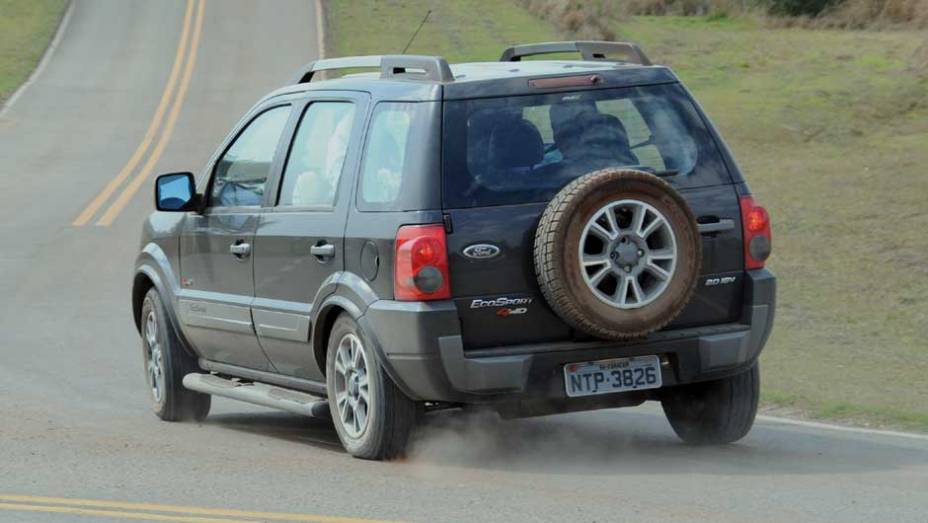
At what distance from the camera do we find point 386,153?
8.27 metres

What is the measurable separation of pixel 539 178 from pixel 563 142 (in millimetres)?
250

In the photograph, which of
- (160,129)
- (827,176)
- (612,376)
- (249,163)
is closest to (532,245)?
(612,376)

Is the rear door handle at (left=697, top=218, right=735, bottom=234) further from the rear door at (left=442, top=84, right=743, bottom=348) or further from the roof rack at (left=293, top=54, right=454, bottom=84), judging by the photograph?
the roof rack at (left=293, top=54, right=454, bottom=84)

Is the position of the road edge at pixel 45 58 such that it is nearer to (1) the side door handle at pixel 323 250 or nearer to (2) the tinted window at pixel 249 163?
(2) the tinted window at pixel 249 163

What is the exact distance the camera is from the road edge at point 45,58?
127 ft

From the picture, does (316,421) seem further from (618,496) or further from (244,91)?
(244,91)

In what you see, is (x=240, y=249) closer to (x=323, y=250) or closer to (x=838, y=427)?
(x=323, y=250)

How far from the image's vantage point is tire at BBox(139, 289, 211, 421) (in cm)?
1027

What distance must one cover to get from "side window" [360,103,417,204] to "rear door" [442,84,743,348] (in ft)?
0.79

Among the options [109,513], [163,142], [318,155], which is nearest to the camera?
[109,513]

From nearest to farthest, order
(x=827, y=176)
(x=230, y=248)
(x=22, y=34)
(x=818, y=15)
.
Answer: (x=230, y=248)
(x=827, y=176)
(x=818, y=15)
(x=22, y=34)

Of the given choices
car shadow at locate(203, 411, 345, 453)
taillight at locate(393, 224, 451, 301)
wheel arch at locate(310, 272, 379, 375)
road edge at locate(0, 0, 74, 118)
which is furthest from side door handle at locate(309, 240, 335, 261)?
road edge at locate(0, 0, 74, 118)

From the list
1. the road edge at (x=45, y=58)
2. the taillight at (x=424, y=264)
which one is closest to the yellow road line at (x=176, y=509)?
the taillight at (x=424, y=264)

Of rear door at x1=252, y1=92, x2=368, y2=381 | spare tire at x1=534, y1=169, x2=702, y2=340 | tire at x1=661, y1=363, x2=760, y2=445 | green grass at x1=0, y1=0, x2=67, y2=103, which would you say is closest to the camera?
spare tire at x1=534, y1=169, x2=702, y2=340
